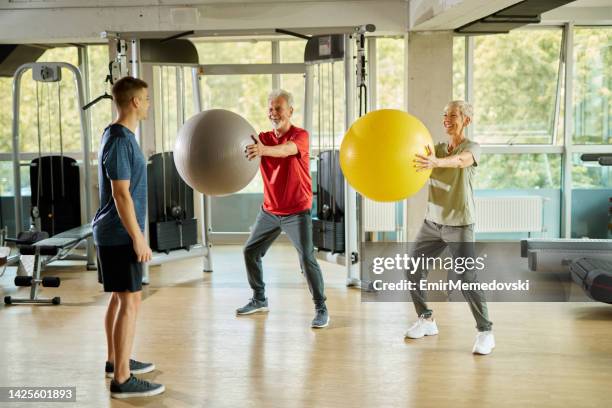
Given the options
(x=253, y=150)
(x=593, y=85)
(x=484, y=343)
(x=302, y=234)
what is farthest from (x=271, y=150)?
(x=593, y=85)

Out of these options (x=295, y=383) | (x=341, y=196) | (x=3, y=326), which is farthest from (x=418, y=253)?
(x=3, y=326)

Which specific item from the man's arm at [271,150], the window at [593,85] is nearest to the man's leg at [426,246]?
the man's arm at [271,150]

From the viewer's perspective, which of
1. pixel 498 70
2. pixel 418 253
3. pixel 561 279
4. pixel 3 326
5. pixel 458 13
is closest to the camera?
pixel 418 253

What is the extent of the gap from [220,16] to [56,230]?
2366mm

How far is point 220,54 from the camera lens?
695cm

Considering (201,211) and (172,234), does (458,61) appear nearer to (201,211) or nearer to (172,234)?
(201,211)

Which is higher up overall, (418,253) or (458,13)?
(458,13)

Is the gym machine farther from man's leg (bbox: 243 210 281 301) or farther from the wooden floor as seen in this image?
man's leg (bbox: 243 210 281 301)

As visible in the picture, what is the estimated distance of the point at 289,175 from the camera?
376 cm

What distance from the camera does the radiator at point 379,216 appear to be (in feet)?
21.2

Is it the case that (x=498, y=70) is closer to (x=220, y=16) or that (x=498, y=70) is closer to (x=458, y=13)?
(x=458, y=13)

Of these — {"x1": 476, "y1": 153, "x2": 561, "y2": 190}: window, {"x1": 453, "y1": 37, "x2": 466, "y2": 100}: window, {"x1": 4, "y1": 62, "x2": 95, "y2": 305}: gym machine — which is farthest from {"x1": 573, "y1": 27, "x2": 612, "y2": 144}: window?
{"x1": 4, "y1": 62, "x2": 95, "y2": 305}: gym machine

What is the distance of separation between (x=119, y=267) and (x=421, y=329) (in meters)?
1.75

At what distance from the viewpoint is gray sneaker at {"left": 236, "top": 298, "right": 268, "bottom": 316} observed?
421 centimetres
